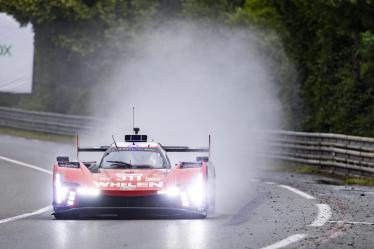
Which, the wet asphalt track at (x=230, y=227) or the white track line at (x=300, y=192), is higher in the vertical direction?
the white track line at (x=300, y=192)

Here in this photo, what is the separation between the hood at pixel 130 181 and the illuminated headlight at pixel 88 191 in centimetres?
8

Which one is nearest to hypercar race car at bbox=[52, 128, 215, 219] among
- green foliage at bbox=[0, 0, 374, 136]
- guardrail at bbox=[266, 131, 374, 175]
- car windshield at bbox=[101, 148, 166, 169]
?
car windshield at bbox=[101, 148, 166, 169]

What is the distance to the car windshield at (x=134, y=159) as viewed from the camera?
1683 cm

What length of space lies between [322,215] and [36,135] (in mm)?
29961

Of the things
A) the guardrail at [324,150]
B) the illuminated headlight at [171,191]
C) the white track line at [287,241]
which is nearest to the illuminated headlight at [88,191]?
the illuminated headlight at [171,191]

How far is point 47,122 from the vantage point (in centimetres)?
4591

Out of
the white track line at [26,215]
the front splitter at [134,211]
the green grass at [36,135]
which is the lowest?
the white track line at [26,215]

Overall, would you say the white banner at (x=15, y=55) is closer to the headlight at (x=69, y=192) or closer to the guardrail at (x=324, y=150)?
the guardrail at (x=324, y=150)

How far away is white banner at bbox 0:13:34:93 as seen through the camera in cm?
5440

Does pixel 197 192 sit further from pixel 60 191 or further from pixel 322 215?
pixel 60 191

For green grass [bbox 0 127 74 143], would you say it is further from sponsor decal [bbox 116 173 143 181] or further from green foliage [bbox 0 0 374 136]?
sponsor decal [bbox 116 173 143 181]

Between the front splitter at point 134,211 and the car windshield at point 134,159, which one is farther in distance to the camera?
the car windshield at point 134,159

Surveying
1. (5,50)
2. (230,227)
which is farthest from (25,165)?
(5,50)

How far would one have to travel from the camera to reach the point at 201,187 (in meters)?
15.9
